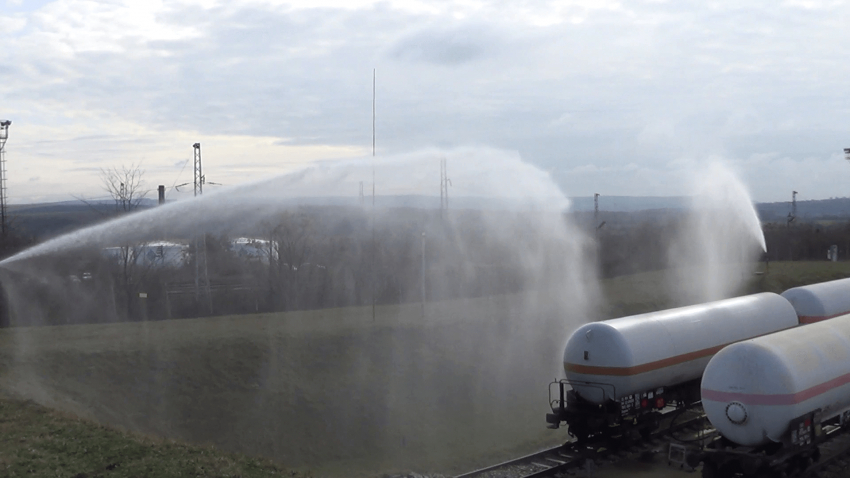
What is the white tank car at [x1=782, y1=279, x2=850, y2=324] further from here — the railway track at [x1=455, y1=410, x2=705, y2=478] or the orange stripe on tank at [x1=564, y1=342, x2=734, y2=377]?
the railway track at [x1=455, y1=410, x2=705, y2=478]

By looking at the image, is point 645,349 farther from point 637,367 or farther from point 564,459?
point 564,459

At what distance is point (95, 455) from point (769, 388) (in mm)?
15807

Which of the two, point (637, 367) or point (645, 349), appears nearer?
point (637, 367)

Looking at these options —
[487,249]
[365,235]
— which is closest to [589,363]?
[487,249]

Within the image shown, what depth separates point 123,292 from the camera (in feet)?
144

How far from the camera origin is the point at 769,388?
50.9 ft

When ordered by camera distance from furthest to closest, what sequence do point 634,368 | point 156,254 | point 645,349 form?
1. point 156,254
2. point 645,349
3. point 634,368

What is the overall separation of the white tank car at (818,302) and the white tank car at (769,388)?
33.0 feet

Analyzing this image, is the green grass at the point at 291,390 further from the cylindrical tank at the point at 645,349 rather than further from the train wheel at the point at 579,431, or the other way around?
the cylindrical tank at the point at 645,349

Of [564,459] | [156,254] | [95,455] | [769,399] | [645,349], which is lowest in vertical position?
[564,459]

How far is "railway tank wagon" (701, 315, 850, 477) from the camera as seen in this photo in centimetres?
1559

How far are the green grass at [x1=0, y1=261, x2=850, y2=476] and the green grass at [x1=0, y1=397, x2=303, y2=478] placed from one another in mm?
65

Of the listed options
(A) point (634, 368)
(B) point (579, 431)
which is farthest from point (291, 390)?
(A) point (634, 368)

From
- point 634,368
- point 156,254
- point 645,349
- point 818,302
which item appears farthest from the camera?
point 156,254
